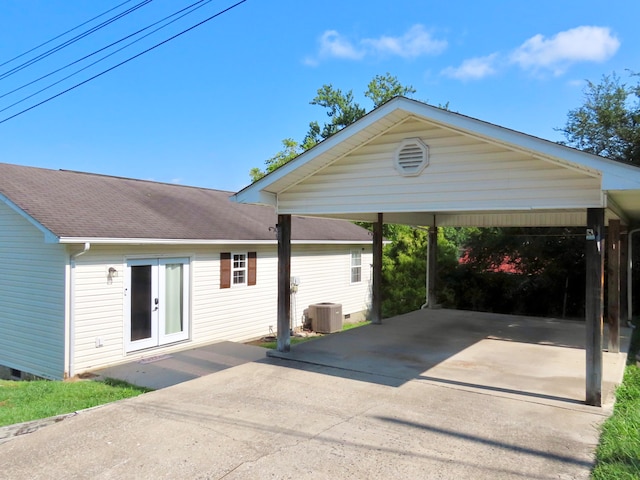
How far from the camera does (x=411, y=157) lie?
6.16 m

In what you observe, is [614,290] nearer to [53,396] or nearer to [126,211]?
[53,396]

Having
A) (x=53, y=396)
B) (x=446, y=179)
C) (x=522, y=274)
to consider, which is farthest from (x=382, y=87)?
(x=53, y=396)

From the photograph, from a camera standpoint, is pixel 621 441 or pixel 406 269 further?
pixel 406 269

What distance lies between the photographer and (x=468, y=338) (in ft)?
29.9

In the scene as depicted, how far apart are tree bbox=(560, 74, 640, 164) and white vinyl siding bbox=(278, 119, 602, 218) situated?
10.9 meters

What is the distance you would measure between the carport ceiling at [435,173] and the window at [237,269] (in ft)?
14.9

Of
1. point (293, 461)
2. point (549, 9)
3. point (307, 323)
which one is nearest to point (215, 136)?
point (307, 323)

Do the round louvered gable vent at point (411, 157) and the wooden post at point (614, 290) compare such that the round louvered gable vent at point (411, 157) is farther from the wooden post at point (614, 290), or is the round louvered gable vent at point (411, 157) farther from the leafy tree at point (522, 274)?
the leafy tree at point (522, 274)

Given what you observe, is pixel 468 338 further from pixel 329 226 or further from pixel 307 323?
pixel 329 226

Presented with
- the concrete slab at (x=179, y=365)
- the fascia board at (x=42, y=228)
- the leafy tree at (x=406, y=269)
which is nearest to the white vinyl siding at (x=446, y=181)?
the concrete slab at (x=179, y=365)

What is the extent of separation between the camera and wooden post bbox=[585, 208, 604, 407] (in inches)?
200

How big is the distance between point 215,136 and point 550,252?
17210 millimetres

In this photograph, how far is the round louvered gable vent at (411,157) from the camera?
19.9 feet

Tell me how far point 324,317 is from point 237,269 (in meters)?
3.29
